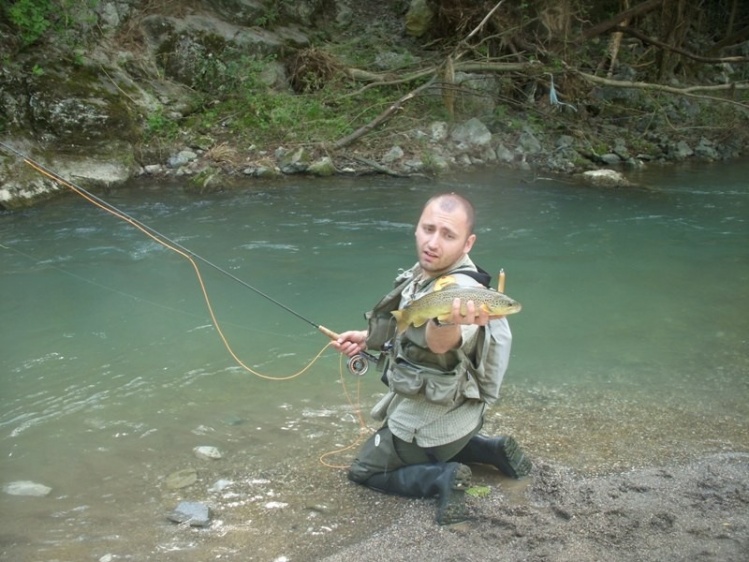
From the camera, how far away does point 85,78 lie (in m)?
11.3

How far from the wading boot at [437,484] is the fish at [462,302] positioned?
83cm

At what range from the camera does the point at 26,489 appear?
3693 mm

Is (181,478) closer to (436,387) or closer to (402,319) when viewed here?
(436,387)

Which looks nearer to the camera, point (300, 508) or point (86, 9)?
point (300, 508)

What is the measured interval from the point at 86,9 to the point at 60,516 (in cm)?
1049

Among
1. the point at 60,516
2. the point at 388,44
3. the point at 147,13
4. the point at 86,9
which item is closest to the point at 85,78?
the point at 86,9

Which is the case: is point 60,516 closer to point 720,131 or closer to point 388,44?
point 388,44

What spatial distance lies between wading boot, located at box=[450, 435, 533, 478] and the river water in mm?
401

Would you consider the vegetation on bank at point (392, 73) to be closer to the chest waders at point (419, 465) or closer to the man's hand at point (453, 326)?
the chest waders at point (419, 465)

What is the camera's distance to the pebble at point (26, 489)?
12.0ft

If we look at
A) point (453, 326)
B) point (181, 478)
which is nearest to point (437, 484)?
point (453, 326)

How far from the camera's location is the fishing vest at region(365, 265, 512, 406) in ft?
9.98

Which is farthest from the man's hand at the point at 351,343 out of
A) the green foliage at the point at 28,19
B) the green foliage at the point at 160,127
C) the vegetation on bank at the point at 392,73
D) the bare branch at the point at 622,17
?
the bare branch at the point at 622,17

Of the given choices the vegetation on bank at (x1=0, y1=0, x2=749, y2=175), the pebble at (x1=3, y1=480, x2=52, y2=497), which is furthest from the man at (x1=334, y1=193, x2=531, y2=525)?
the vegetation on bank at (x1=0, y1=0, x2=749, y2=175)
